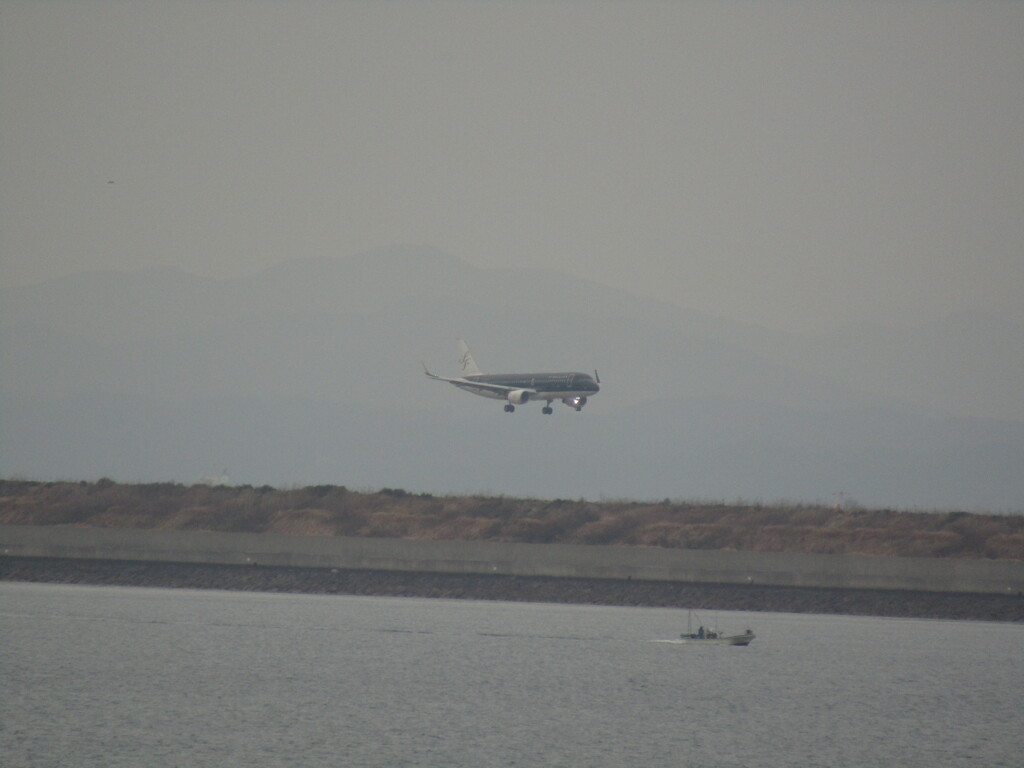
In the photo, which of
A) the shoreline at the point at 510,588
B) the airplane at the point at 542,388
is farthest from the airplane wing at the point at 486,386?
the shoreline at the point at 510,588

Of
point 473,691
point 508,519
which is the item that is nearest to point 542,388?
point 508,519

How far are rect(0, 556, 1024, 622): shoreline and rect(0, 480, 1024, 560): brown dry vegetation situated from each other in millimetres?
20557

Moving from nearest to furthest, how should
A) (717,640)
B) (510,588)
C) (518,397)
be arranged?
(717,640) < (510,588) < (518,397)

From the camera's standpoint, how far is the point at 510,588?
91438mm

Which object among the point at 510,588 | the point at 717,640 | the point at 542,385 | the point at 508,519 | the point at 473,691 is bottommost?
the point at 473,691

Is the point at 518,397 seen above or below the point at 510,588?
above

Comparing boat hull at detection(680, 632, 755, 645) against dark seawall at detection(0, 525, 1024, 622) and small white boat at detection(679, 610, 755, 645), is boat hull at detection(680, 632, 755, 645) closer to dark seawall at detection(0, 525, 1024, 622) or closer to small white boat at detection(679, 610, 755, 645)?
small white boat at detection(679, 610, 755, 645)

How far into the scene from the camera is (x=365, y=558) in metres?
95.4

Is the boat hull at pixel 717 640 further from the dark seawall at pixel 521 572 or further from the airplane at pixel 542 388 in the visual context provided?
the airplane at pixel 542 388

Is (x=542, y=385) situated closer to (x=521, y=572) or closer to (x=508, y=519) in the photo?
(x=508, y=519)

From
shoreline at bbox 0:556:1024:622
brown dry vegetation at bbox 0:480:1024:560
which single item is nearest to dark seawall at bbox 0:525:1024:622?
shoreline at bbox 0:556:1024:622

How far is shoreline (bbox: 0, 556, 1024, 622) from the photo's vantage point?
281 feet

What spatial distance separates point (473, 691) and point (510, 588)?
30.0 meters

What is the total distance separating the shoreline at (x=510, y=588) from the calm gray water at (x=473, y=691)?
1907 millimetres
